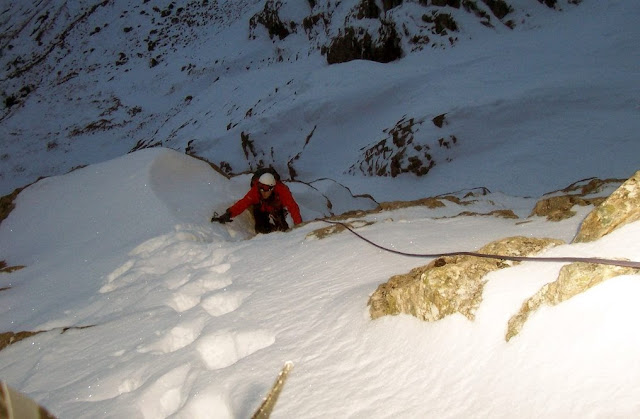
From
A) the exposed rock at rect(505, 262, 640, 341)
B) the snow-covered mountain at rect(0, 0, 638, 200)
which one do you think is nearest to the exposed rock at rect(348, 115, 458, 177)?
the snow-covered mountain at rect(0, 0, 638, 200)

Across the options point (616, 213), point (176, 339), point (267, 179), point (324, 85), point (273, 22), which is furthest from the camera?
point (273, 22)

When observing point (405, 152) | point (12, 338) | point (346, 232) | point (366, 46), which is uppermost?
point (366, 46)

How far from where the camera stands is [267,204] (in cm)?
590

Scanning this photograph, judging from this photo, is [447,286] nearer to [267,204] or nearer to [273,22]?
[267,204]

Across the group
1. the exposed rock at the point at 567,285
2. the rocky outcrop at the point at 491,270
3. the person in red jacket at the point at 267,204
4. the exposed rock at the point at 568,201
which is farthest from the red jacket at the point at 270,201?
the exposed rock at the point at 567,285

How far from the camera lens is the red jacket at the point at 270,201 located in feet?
19.1

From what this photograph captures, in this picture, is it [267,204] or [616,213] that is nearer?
[616,213]

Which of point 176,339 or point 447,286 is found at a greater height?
point 447,286

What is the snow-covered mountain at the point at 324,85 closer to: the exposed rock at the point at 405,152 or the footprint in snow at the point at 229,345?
the exposed rock at the point at 405,152

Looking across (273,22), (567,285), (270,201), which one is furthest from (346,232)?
(273,22)

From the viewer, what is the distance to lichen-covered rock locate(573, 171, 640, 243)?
1.81 metres

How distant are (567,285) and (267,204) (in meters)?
4.66

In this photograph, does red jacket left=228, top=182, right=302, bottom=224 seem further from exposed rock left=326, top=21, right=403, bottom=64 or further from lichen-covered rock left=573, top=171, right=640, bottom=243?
exposed rock left=326, top=21, right=403, bottom=64

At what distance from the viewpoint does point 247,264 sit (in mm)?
3953
